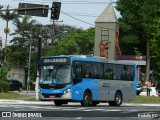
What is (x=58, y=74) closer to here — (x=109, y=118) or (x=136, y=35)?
(x=109, y=118)

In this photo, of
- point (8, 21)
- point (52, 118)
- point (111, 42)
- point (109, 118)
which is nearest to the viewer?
point (52, 118)

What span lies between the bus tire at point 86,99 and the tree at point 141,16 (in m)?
35.7

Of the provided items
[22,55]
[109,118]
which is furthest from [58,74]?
[22,55]

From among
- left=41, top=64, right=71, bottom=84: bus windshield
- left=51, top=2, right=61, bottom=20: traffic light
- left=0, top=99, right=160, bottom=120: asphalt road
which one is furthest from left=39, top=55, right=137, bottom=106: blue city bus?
left=0, top=99, right=160, bottom=120: asphalt road

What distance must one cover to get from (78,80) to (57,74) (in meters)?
1.28

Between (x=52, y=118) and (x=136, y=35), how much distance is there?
62853 millimetres

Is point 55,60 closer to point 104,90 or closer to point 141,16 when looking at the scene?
point 104,90

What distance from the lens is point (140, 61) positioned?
230 ft

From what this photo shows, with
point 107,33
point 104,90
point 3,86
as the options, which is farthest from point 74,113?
point 107,33

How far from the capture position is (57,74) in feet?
104

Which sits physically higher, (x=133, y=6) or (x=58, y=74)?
(x=133, y=6)

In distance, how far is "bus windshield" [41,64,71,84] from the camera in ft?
103

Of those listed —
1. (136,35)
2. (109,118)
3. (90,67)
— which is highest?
(136,35)

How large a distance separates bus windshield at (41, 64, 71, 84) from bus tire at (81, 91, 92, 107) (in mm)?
1621
